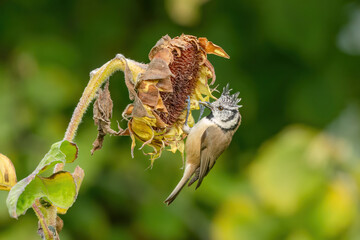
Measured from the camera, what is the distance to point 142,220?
12.5ft

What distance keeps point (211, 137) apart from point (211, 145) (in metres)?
0.03

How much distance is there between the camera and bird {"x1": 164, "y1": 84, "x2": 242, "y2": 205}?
7.92ft

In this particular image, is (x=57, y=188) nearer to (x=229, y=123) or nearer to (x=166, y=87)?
(x=166, y=87)

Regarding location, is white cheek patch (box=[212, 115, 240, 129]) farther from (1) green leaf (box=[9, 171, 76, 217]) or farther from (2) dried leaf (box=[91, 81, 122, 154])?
(1) green leaf (box=[9, 171, 76, 217])

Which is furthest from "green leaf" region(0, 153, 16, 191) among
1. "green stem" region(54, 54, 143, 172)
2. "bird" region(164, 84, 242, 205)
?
"bird" region(164, 84, 242, 205)

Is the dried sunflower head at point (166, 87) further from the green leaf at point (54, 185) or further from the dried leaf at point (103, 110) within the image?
the green leaf at point (54, 185)

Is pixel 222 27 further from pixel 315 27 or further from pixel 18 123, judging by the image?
pixel 18 123

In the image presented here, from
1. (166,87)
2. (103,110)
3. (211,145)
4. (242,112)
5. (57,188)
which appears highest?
(166,87)

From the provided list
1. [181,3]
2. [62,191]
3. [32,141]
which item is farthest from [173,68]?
[32,141]

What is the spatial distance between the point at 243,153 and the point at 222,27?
0.87 meters

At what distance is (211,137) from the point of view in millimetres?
2512

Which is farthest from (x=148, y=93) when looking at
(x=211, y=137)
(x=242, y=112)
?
(x=242, y=112)

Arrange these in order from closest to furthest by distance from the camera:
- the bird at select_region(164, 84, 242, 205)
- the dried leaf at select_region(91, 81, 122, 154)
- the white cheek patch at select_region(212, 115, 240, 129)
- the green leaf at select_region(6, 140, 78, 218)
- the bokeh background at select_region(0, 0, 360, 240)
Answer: the green leaf at select_region(6, 140, 78, 218) → the dried leaf at select_region(91, 81, 122, 154) → the bird at select_region(164, 84, 242, 205) → the white cheek patch at select_region(212, 115, 240, 129) → the bokeh background at select_region(0, 0, 360, 240)

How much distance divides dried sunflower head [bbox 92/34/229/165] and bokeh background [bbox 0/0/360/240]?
1351 mm
